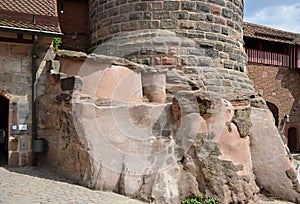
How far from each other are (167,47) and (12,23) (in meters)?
3.67

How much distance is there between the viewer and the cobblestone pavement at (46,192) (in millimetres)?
4863

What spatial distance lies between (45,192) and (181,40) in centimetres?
503

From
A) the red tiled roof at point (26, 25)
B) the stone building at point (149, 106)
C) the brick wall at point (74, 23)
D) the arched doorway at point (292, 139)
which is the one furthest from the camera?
the arched doorway at point (292, 139)

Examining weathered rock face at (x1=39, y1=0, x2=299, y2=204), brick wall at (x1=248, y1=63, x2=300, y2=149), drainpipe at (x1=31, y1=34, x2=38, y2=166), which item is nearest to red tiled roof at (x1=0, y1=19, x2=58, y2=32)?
drainpipe at (x1=31, y1=34, x2=38, y2=166)

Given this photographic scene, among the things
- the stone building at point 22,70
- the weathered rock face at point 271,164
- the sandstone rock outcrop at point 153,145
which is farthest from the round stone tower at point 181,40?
the stone building at point 22,70

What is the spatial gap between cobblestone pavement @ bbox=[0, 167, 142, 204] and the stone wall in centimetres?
98

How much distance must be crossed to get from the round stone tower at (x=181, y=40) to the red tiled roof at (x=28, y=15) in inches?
70.5

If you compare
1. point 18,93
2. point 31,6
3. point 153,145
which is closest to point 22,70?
point 18,93

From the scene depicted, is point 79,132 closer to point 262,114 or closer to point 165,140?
point 165,140

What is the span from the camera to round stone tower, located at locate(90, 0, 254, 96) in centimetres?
825

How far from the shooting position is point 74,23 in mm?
10734

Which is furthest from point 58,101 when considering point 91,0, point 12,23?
point 91,0

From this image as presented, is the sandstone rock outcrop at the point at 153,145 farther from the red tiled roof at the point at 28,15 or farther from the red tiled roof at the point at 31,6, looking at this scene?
the red tiled roof at the point at 31,6

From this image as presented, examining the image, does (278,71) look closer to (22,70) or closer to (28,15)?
(28,15)
